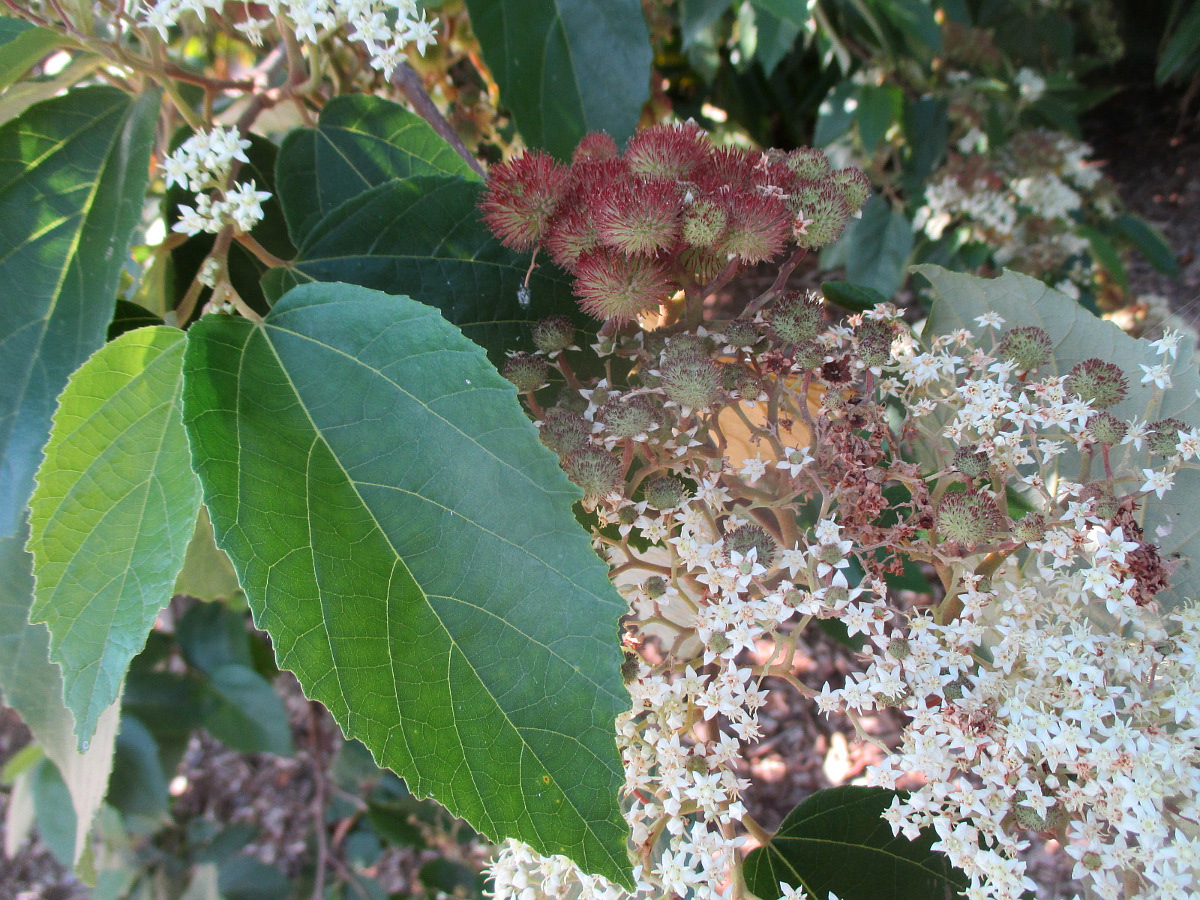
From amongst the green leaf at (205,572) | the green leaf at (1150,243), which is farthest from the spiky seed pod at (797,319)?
the green leaf at (1150,243)

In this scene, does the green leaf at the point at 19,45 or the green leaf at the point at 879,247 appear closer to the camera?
the green leaf at the point at 19,45

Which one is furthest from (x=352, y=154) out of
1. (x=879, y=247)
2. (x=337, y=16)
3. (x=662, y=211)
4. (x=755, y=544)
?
(x=879, y=247)

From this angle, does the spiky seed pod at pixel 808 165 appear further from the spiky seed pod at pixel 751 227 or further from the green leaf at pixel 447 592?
the green leaf at pixel 447 592

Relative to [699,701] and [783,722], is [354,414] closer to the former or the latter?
[699,701]

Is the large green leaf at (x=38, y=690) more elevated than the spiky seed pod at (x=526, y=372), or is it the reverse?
the spiky seed pod at (x=526, y=372)

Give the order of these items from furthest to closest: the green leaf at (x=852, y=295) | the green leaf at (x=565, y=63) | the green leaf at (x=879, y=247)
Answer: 1. the green leaf at (x=879, y=247)
2. the green leaf at (x=565, y=63)
3. the green leaf at (x=852, y=295)

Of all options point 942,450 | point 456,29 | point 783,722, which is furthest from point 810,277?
point 942,450

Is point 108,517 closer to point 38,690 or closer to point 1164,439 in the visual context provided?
point 38,690
